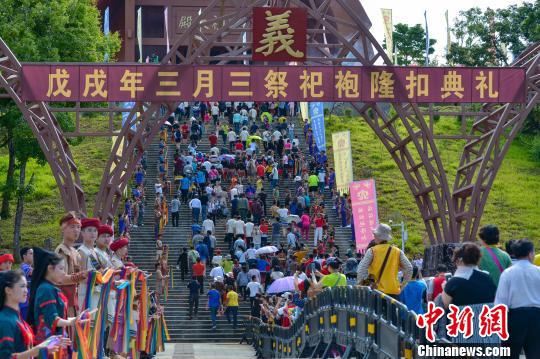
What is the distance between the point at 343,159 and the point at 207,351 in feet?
44.2

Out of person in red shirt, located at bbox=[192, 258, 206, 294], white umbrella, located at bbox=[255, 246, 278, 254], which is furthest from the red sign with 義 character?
white umbrella, located at bbox=[255, 246, 278, 254]

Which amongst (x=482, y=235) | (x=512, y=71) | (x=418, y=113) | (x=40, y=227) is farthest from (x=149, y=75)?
(x=40, y=227)

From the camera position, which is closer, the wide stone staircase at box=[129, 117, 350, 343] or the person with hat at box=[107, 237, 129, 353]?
the person with hat at box=[107, 237, 129, 353]

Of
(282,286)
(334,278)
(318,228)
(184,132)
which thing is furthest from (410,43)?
(334,278)

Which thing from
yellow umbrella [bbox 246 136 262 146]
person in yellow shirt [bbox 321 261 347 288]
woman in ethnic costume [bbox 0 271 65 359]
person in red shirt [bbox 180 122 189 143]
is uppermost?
person in red shirt [bbox 180 122 189 143]

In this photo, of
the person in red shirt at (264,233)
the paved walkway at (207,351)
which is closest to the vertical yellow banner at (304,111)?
the person in red shirt at (264,233)

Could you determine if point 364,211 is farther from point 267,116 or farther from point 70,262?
point 70,262

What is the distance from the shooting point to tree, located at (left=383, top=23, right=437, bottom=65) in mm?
80000

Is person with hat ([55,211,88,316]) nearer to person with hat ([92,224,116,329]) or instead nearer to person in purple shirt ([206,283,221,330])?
person with hat ([92,224,116,329])

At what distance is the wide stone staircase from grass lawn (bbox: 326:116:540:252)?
439 cm

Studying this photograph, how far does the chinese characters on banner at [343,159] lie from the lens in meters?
40.6

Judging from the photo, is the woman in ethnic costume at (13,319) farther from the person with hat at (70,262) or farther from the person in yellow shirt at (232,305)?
the person in yellow shirt at (232,305)

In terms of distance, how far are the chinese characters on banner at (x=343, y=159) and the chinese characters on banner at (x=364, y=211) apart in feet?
12.3

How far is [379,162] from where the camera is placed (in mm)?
58188
